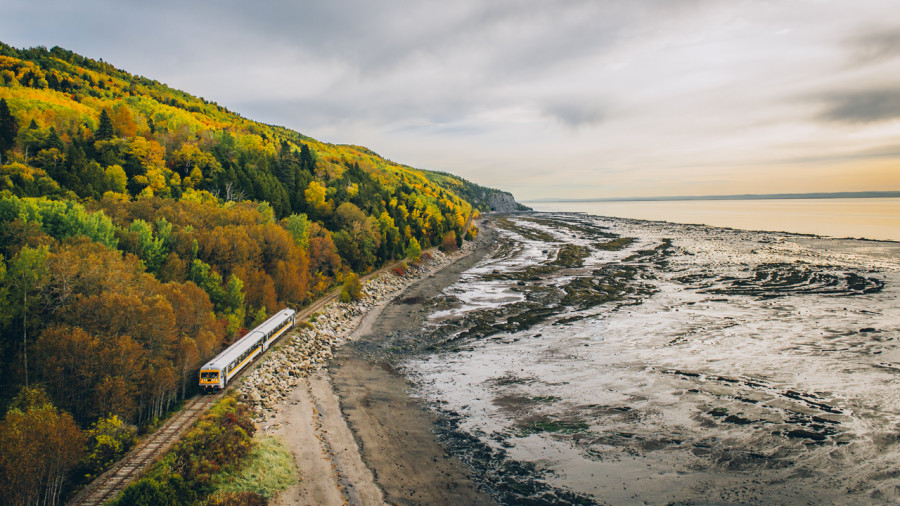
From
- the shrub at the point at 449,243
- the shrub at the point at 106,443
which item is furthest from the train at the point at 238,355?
the shrub at the point at 449,243

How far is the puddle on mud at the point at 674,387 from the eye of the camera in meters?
19.8

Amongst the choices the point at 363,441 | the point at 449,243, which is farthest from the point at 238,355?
the point at 449,243

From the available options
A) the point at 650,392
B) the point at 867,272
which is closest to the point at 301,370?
the point at 650,392

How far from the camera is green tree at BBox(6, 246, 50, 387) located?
21.9m

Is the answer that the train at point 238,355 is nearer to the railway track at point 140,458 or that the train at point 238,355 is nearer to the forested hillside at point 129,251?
the railway track at point 140,458

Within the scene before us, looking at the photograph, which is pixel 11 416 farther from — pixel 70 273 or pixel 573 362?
pixel 573 362

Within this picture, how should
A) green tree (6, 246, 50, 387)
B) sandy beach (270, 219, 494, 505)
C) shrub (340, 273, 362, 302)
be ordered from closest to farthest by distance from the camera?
1. sandy beach (270, 219, 494, 505)
2. green tree (6, 246, 50, 387)
3. shrub (340, 273, 362, 302)

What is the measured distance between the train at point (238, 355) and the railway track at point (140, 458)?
120 cm

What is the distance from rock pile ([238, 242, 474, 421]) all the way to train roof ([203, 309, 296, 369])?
1924mm

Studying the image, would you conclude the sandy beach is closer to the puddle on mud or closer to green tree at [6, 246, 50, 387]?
the puddle on mud

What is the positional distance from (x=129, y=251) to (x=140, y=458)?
21237 mm

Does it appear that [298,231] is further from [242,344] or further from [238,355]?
[238,355]

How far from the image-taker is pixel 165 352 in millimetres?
24656

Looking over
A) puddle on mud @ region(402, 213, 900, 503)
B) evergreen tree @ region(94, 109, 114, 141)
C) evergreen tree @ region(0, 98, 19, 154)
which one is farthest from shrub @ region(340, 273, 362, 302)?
evergreen tree @ region(0, 98, 19, 154)
